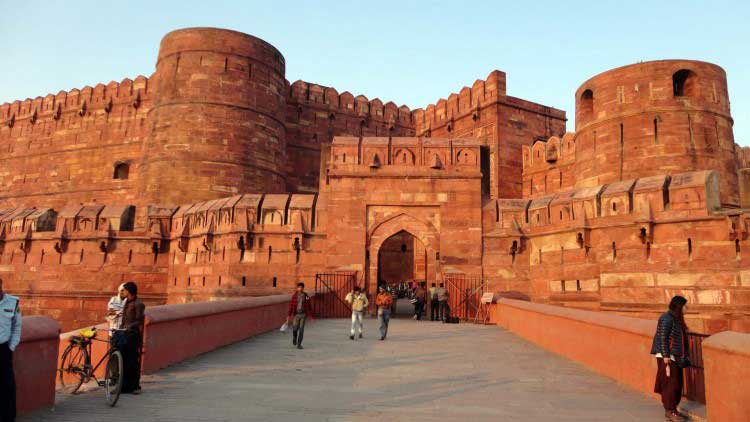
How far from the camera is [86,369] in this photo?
202 inches

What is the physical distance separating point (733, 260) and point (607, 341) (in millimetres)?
7182

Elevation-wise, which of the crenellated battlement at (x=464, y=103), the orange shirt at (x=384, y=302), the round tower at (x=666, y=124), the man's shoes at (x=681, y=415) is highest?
the crenellated battlement at (x=464, y=103)

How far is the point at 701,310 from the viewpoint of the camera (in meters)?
11.6

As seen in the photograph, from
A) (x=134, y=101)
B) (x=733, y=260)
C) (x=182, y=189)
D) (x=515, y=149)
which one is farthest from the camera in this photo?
(x=134, y=101)

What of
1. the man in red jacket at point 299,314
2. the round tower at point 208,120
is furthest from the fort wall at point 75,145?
the man in red jacket at point 299,314

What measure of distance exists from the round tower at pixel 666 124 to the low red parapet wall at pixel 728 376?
1426 centimetres

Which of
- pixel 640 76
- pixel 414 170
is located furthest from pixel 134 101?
pixel 640 76

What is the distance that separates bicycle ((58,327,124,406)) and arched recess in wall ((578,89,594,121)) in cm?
1777

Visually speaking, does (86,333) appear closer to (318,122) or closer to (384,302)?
(384,302)

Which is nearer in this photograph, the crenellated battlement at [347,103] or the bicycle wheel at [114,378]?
the bicycle wheel at [114,378]

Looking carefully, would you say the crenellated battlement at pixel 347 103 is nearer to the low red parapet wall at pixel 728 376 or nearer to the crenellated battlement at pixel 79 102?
the crenellated battlement at pixel 79 102

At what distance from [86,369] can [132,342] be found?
1.48 feet

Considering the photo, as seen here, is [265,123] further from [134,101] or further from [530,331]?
[530,331]

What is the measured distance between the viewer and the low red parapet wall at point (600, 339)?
538 cm
